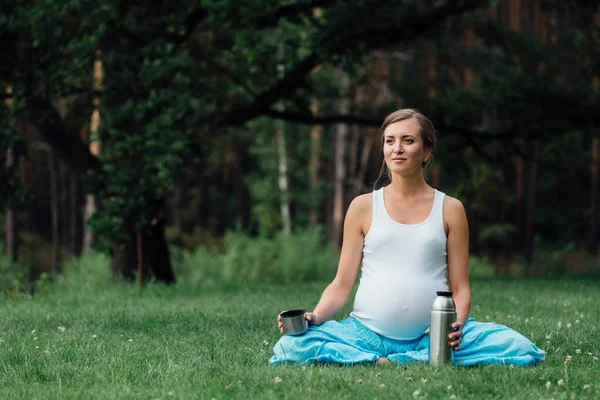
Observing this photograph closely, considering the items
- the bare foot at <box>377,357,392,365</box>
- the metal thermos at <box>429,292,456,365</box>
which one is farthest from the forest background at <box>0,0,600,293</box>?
the metal thermos at <box>429,292,456,365</box>

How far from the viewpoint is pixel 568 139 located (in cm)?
2009

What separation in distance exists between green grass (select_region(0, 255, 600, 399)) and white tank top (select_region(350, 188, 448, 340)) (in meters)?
0.37

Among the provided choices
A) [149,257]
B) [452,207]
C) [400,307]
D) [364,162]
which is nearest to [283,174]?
[364,162]

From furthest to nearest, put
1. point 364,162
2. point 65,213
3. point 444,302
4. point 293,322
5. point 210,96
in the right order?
1. point 65,213
2. point 364,162
3. point 210,96
4. point 293,322
5. point 444,302

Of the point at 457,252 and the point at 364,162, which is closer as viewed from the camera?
the point at 457,252

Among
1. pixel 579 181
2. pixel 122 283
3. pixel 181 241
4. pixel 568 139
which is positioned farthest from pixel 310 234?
pixel 579 181

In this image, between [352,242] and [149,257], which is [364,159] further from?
[352,242]

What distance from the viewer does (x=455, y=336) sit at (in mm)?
5418

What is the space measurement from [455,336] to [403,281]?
21.5 inches

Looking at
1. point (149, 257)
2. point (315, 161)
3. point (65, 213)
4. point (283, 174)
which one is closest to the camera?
point (149, 257)

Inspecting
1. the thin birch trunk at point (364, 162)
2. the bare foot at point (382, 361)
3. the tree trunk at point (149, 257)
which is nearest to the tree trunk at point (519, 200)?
the thin birch trunk at point (364, 162)

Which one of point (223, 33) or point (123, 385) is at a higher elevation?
point (223, 33)

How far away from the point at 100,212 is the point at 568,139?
37.1ft

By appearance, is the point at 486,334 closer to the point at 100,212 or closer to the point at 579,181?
the point at 100,212
